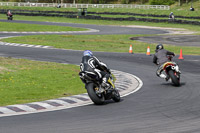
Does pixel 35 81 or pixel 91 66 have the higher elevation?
pixel 91 66

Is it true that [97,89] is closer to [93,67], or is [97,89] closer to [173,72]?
[93,67]

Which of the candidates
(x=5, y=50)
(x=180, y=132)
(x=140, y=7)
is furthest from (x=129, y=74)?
(x=140, y=7)

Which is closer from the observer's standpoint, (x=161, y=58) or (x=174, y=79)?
(x=174, y=79)

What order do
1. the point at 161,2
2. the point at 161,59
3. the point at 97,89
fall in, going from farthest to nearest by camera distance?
the point at 161,2 → the point at 161,59 → the point at 97,89

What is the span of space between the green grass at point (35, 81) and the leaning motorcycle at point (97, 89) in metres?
1.98

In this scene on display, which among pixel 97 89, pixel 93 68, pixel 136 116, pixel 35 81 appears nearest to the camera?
pixel 136 116

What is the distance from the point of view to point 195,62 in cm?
2534

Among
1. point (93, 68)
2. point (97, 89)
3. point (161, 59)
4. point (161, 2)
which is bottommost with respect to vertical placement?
point (97, 89)

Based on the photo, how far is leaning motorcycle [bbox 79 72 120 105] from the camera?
1285cm

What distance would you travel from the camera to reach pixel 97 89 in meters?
13.1

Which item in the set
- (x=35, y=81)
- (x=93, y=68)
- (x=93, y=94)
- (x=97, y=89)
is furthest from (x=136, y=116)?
(x=35, y=81)

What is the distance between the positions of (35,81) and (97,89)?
553cm

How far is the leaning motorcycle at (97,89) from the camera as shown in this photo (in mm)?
12852

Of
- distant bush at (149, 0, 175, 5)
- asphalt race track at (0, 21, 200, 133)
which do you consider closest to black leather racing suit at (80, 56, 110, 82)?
asphalt race track at (0, 21, 200, 133)
